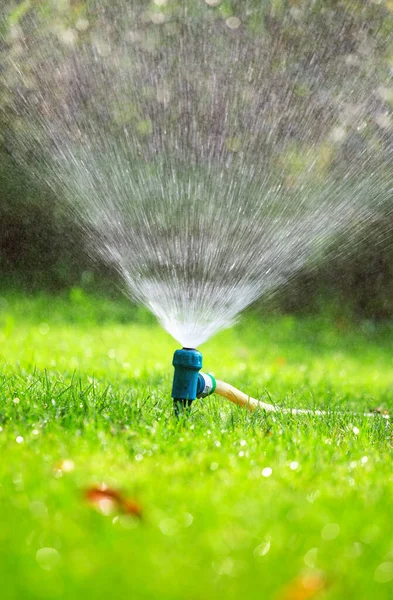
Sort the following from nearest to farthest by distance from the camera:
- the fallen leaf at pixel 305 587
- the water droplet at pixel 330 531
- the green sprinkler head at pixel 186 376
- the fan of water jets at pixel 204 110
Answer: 1. the fallen leaf at pixel 305 587
2. the water droplet at pixel 330 531
3. the green sprinkler head at pixel 186 376
4. the fan of water jets at pixel 204 110

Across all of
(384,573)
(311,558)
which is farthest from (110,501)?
(384,573)

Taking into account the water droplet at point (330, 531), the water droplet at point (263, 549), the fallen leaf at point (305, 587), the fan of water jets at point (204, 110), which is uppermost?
the fan of water jets at point (204, 110)

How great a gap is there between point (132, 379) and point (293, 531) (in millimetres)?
2027

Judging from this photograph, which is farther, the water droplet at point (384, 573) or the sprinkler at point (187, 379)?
the sprinkler at point (187, 379)

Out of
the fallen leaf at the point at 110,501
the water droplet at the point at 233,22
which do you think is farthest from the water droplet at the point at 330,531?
the water droplet at the point at 233,22

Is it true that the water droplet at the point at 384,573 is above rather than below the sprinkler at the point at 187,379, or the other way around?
below

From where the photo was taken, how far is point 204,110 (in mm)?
6312

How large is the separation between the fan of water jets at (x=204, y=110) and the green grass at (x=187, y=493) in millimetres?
2789

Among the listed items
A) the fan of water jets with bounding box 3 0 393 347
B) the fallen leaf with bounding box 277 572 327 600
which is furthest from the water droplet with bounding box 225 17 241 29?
the fallen leaf with bounding box 277 572 327 600

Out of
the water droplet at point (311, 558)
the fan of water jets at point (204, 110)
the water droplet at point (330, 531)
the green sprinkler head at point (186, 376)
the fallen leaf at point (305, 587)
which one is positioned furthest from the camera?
the fan of water jets at point (204, 110)

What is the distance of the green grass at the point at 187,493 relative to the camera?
1.26m

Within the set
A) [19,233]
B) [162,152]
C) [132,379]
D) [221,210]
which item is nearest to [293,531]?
[132,379]

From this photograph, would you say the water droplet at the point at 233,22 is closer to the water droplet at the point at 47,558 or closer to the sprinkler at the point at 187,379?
the sprinkler at the point at 187,379

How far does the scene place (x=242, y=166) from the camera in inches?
261
